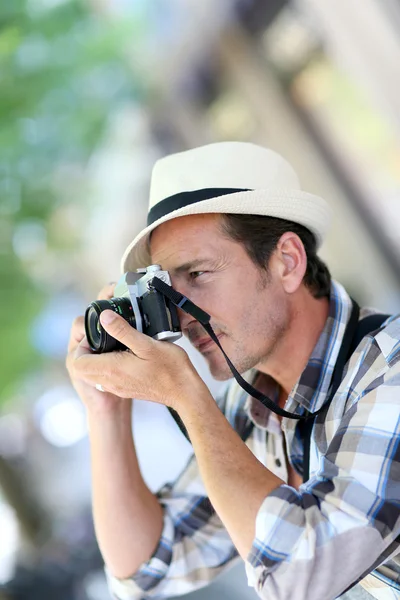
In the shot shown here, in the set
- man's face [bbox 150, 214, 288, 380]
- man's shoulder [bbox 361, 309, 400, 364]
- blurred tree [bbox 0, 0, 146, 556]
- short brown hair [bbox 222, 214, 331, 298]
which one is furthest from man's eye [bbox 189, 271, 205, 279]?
blurred tree [bbox 0, 0, 146, 556]

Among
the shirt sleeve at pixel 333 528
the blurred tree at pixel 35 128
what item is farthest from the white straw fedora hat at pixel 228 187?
the blurred tree at pixel 35 128

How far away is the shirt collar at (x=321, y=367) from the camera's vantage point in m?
1.40

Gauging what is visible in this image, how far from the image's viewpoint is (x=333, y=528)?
1.02 metres

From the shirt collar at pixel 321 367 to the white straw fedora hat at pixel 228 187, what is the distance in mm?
252

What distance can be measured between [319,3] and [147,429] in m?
2.62

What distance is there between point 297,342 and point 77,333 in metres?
0.51

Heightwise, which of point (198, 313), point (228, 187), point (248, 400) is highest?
point (228, 187)

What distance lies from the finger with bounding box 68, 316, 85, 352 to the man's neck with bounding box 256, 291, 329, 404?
43cm

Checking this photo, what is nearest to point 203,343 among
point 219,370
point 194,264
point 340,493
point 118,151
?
point 219,370

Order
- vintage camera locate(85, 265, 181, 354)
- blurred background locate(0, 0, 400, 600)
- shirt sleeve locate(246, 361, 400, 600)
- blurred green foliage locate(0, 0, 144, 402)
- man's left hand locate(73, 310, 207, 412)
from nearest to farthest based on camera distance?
shirt sleeve locate(246, 361, 400, 600) < man's left hand locate(73, 310, 207, 412) < vintage camera locate(85, 265, 181, 354) < blurred green foliage locate(0, 0, 144, 402) < blurred background locate(0, 0, 400, 600)

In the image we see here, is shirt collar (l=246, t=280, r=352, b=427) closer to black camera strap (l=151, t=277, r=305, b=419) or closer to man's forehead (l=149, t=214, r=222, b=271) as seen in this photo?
black camera strap (l=151, t=277, r=305, b=419)

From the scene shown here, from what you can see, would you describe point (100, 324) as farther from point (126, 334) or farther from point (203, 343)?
point (203, 343)

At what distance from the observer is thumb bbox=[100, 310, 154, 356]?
122 cm

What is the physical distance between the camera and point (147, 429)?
4.12m
